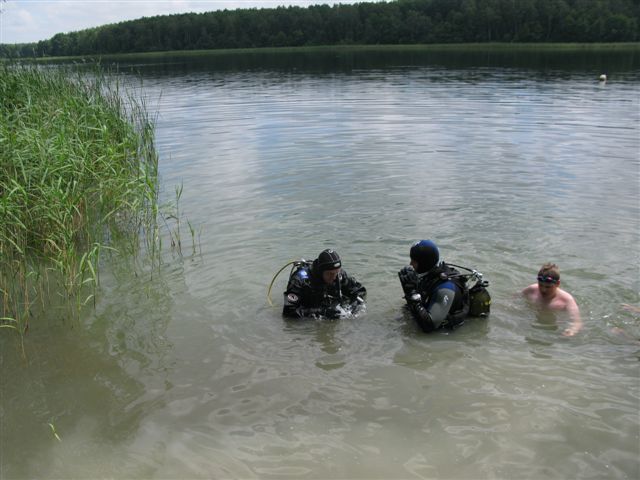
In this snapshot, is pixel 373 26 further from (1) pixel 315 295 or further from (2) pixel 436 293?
(2) pixel 436 293

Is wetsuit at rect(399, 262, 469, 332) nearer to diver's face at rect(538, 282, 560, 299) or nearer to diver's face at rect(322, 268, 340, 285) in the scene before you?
diver's face at rect(322, 268, 340, 285)

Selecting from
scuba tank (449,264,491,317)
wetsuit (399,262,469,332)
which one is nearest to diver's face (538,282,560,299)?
scuba tank (449,264,491,317)

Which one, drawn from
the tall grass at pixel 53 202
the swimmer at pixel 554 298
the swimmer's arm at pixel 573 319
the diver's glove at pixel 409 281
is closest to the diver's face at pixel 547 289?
the swimmer at pixel 554 298

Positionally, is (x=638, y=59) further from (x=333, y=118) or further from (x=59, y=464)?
(x=59, y=464)

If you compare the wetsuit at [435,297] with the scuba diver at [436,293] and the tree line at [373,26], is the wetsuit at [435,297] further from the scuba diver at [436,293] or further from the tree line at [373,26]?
the tree line at [373,26]

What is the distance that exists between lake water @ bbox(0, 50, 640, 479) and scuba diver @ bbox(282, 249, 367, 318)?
0.56 feet

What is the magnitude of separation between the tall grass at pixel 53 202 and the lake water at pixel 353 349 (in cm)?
50

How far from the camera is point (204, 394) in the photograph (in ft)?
14.7

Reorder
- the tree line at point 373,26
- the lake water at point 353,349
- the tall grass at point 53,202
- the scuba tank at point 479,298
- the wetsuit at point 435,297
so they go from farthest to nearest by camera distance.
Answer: the tree line at point 373,26
the tall grass at point 53,202
the scuba tank at point 479,298
the wetsuit at point 435,297
the lake water at point 353,349

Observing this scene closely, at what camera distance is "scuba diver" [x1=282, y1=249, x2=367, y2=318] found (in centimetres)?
571

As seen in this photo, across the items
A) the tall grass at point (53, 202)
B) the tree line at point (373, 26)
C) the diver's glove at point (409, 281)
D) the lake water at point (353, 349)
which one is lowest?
the lake water at point (353, 349)

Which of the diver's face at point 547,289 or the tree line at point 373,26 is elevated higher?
the tree line at point 373,26

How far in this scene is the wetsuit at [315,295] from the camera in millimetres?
5738

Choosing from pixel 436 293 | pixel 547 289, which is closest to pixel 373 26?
pixel 547 289
